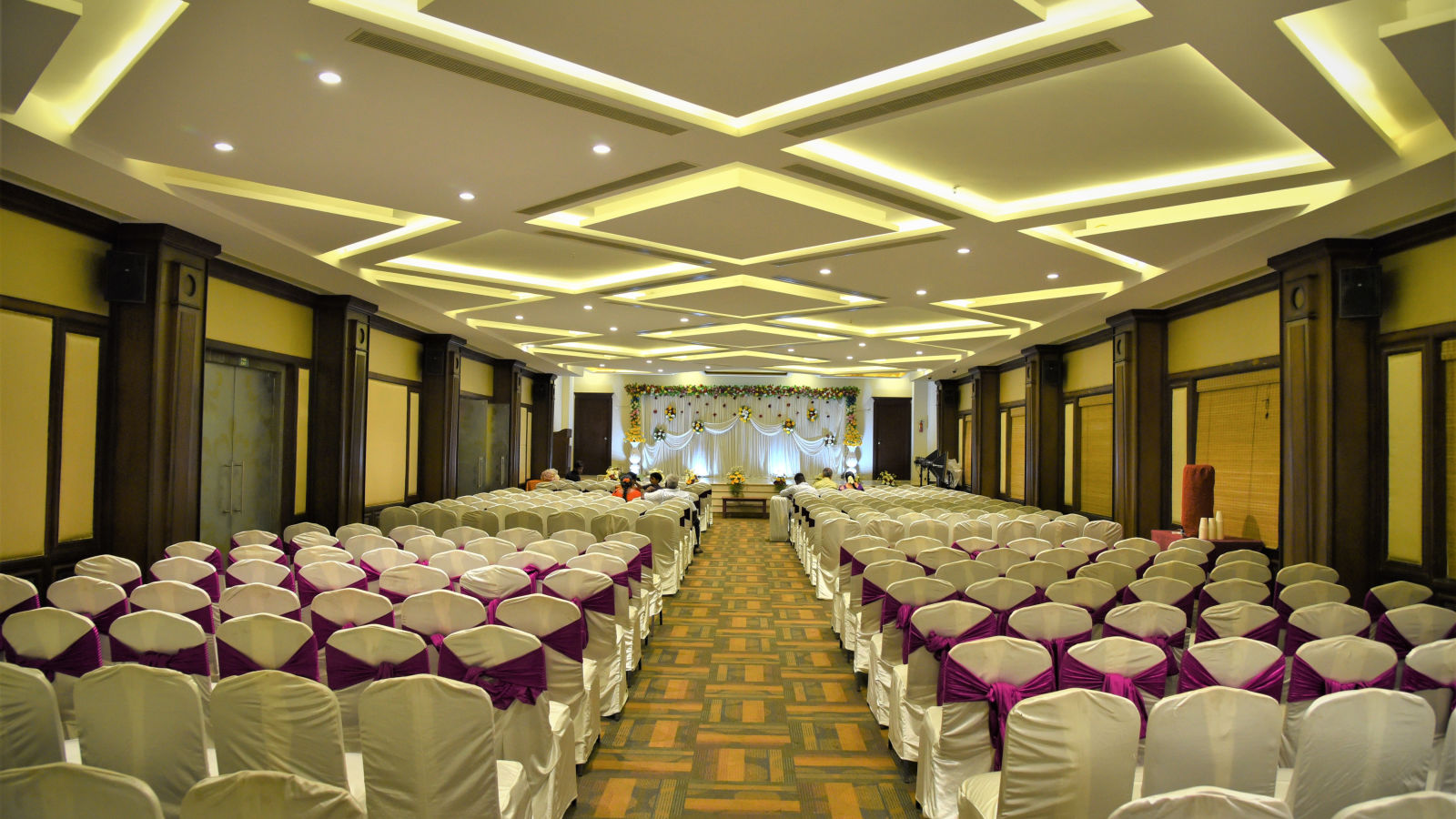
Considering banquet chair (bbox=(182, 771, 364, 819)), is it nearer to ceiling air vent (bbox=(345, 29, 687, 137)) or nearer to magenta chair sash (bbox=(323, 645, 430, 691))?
→ magenta chair sash (bbox=(323, 645, 430, 691))

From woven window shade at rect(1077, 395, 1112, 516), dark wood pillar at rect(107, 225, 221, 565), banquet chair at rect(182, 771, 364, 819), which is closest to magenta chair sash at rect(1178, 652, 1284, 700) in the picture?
banquet chair at rect(182, 771, 364, 819)

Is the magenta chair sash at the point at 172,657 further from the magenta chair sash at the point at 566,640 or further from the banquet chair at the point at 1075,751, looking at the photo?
the banquet chair at the point at 1075,751

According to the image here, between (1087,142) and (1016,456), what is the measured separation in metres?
11.1

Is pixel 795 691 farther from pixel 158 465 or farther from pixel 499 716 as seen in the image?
pixel 158 465

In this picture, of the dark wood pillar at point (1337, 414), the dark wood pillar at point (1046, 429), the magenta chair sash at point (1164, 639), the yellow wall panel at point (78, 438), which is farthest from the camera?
the dark wood pillar at point (1046, 429)

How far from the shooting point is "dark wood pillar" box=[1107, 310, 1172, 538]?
926cm

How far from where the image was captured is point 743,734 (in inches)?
172

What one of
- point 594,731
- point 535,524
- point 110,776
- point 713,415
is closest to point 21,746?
point 110,776

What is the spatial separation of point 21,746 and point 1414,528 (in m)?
8.11

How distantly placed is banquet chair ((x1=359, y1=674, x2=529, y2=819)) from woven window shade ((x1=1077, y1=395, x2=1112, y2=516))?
1040 cm

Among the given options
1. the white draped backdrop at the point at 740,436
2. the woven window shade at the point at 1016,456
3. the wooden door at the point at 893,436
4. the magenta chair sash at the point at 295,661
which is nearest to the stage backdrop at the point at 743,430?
the white draped backdrop at the point at 740,436

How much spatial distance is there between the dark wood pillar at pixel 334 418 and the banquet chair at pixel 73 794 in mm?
7808

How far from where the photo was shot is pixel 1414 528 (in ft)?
18.2

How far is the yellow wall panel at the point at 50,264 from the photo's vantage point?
510cm
